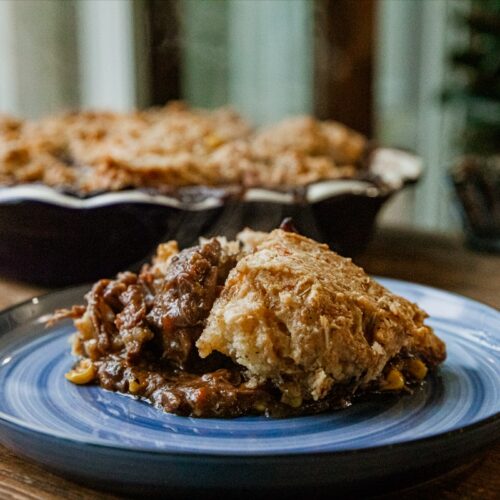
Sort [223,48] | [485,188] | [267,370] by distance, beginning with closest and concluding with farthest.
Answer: [267,370] < [485,188] < [223,48]

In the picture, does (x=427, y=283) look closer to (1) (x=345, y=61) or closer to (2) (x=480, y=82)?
Answer: (1) (x=345, y=61)

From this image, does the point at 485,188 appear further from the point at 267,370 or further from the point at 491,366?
the point at 267,370

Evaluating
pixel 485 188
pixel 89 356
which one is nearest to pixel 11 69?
pixel 485 188

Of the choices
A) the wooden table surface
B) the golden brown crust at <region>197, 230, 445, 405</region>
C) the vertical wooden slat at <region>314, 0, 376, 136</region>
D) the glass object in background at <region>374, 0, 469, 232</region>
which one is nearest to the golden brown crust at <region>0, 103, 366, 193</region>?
the wooden table surface

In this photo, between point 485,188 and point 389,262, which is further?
point 485,188

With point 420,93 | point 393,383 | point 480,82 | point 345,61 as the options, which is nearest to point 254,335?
point 393,383
